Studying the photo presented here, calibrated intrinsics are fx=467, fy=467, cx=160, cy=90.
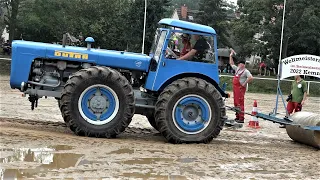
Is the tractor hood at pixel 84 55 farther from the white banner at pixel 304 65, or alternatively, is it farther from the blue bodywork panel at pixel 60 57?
the white banner at pixel 304 65

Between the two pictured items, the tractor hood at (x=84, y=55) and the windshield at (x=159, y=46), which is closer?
the tractor hood at (x=84, y=55)

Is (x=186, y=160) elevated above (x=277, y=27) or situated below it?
below

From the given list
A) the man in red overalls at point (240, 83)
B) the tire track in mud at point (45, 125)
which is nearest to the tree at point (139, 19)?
the man in red overalls at point (240, 83)

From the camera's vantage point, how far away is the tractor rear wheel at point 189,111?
859 cm

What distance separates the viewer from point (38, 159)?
21.2 ft

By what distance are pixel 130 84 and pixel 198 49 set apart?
57.5 inches

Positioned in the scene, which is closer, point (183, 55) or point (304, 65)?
point (183, 55)

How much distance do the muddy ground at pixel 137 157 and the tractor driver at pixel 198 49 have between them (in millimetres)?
1681

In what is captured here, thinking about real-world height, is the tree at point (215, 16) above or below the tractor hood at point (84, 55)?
above

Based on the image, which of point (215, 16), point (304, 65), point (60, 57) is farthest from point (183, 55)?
point (215, 16)

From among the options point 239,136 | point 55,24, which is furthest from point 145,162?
point 55,24

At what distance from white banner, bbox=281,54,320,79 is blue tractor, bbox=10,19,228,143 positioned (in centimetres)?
625

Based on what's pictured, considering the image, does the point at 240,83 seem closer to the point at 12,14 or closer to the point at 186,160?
the point at 186,160

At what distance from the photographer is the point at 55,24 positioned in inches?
1677
